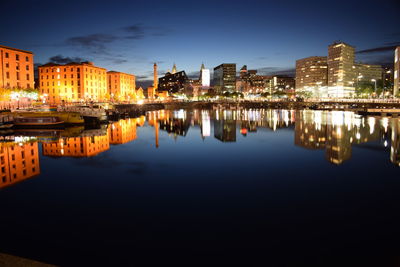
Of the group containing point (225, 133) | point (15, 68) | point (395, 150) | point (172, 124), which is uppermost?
Answer: point (15, 68)

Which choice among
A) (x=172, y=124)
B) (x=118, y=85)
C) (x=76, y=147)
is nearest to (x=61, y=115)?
(x=172, y=124)

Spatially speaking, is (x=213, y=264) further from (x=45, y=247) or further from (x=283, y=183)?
(x=283, y=183)

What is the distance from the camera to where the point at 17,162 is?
21.4m

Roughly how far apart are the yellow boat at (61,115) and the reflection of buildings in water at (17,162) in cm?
1777

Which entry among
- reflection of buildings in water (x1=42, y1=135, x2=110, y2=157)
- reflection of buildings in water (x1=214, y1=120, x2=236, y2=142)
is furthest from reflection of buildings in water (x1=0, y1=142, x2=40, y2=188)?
reflection of buildings in water (x1=214, y1=120, x2=236, y2=142)

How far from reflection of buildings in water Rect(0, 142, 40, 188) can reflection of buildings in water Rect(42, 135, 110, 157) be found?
125 cm

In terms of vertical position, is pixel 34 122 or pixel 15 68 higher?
pixel 15 68

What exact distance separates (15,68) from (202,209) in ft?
233

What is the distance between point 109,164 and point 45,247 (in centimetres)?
1291

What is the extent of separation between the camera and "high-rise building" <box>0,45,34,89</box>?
62406 millimetres

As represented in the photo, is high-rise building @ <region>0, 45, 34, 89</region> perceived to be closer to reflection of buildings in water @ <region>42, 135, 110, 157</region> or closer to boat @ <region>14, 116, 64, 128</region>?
boat @ <region>14, 116, 64, 128</region>

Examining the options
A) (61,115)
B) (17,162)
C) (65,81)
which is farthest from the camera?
(65,81)

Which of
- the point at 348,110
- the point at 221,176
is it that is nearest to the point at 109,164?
the point at 221,176

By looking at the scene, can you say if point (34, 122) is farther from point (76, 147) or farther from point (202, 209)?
point (202, 209)
